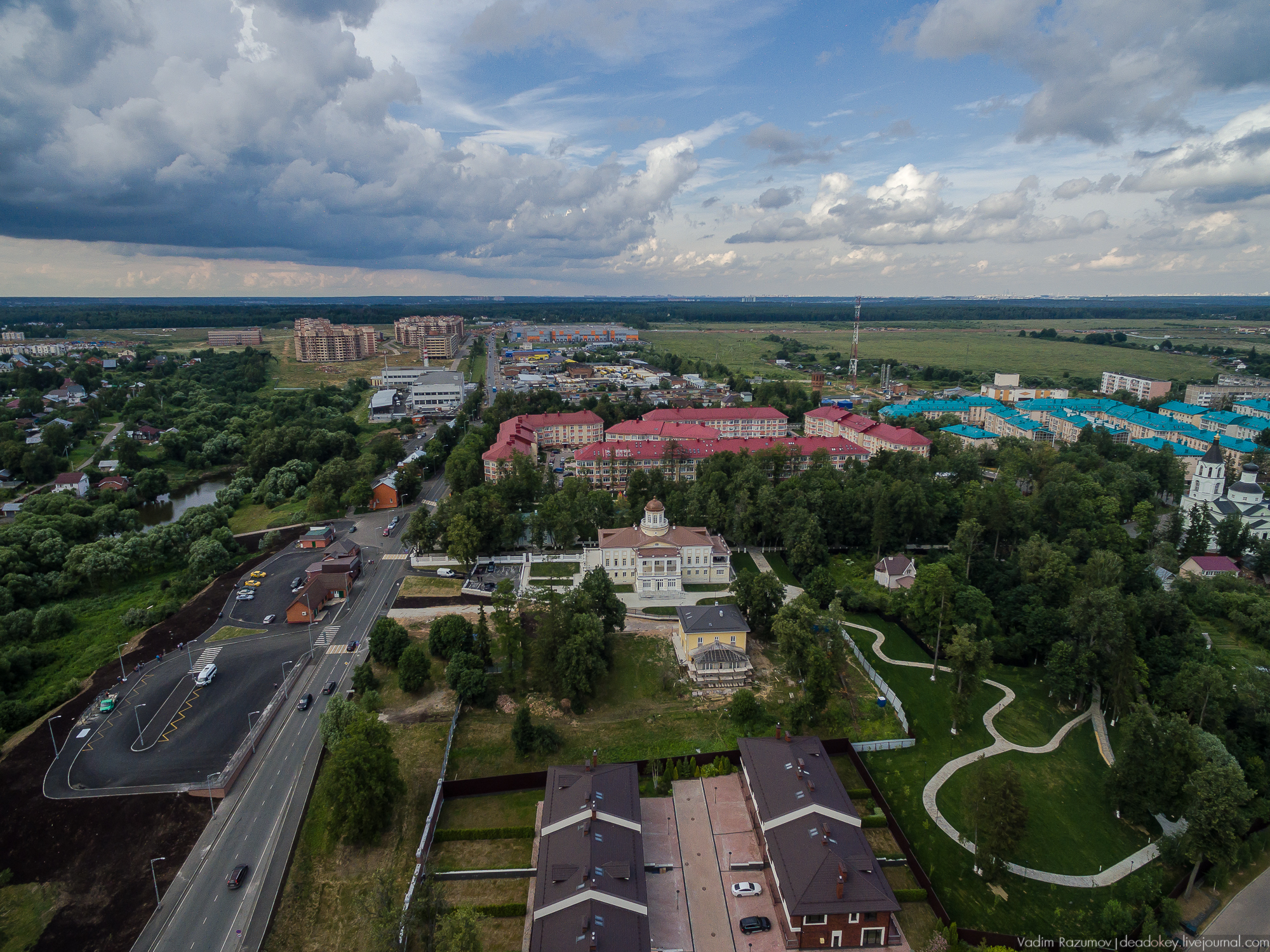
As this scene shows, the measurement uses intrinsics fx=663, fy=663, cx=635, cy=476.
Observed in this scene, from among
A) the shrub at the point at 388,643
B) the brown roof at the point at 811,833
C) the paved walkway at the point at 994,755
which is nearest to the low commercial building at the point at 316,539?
the shrub at the point at 388,643

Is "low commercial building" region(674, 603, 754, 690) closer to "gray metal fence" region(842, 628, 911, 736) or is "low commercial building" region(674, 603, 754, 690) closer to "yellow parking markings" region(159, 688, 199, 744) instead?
"gray metal fence" region(842, 628, 911, 736)

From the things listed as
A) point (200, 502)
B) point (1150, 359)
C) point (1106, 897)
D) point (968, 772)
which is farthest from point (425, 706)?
point (1150, 359)

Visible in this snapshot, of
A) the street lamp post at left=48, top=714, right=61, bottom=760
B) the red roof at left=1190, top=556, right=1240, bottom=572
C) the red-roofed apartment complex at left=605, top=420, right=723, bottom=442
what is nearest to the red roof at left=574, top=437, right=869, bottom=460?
the red-roofed apartment complex at left=605, top=420, right=723, bottom=442

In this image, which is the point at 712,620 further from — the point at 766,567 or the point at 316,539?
the point at 316,539

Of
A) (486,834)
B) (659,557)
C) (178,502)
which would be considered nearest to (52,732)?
(486,834)

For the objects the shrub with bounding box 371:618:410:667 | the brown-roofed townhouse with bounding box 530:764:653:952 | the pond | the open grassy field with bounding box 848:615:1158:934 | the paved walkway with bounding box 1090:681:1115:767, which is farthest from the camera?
the pond

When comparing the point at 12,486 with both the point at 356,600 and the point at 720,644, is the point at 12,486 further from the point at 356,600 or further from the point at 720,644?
the point at 720,644
